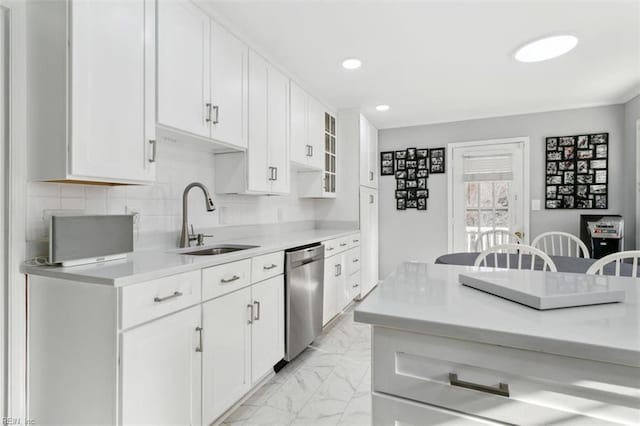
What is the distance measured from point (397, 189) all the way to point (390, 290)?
13.0ft

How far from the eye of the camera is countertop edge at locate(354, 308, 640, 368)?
0.60m

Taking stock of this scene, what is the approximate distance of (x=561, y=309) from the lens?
2.63 feet

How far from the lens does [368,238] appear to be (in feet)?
14.0

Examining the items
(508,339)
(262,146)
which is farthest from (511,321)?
(262,146)

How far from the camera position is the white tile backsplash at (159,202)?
1.51 m

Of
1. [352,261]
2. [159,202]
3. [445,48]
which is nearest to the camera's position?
[159,202]

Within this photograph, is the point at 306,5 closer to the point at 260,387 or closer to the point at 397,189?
the point at 260,387

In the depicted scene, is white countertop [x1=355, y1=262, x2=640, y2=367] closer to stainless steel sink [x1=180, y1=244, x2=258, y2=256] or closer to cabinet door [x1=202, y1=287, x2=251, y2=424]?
cabinet door [x1=202, y1=287, x2=251, y2=424]

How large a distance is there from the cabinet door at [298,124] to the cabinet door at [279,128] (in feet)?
0.32

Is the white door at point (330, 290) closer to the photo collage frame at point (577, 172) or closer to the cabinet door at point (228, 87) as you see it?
the cabinet door at point (228, 87)

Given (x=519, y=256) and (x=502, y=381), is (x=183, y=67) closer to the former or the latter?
(x=502, y=381)

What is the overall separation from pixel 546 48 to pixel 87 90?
303cm

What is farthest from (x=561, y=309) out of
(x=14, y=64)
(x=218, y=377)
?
(x=14, y=64)

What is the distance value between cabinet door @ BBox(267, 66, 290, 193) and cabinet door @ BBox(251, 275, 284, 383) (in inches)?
35.6
